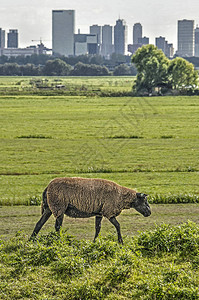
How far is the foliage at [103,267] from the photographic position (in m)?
12.4

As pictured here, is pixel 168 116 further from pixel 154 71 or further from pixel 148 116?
pixel 154 71

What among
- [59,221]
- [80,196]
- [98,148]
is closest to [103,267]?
[59,221]

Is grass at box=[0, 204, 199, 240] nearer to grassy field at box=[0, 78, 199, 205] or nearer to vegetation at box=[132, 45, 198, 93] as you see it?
grassy field at box=[0, 78, 199, 205]

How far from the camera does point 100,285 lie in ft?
41.9

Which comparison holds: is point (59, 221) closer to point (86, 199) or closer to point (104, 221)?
point (86, 199)

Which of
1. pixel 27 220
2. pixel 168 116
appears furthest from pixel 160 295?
pixel 168 116

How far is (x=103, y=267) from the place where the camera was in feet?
44.8

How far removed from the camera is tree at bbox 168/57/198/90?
115188 millimetres

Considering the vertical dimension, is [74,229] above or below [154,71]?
below

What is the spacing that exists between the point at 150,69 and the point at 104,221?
313 feet

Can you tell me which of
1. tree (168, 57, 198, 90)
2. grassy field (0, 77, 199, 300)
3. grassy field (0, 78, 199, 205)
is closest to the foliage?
grassy field (0, 77, 199, 300)

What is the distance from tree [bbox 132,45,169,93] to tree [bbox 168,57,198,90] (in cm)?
160

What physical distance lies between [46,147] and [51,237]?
2778cm

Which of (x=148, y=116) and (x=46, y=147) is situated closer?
(x=46, y=147)
